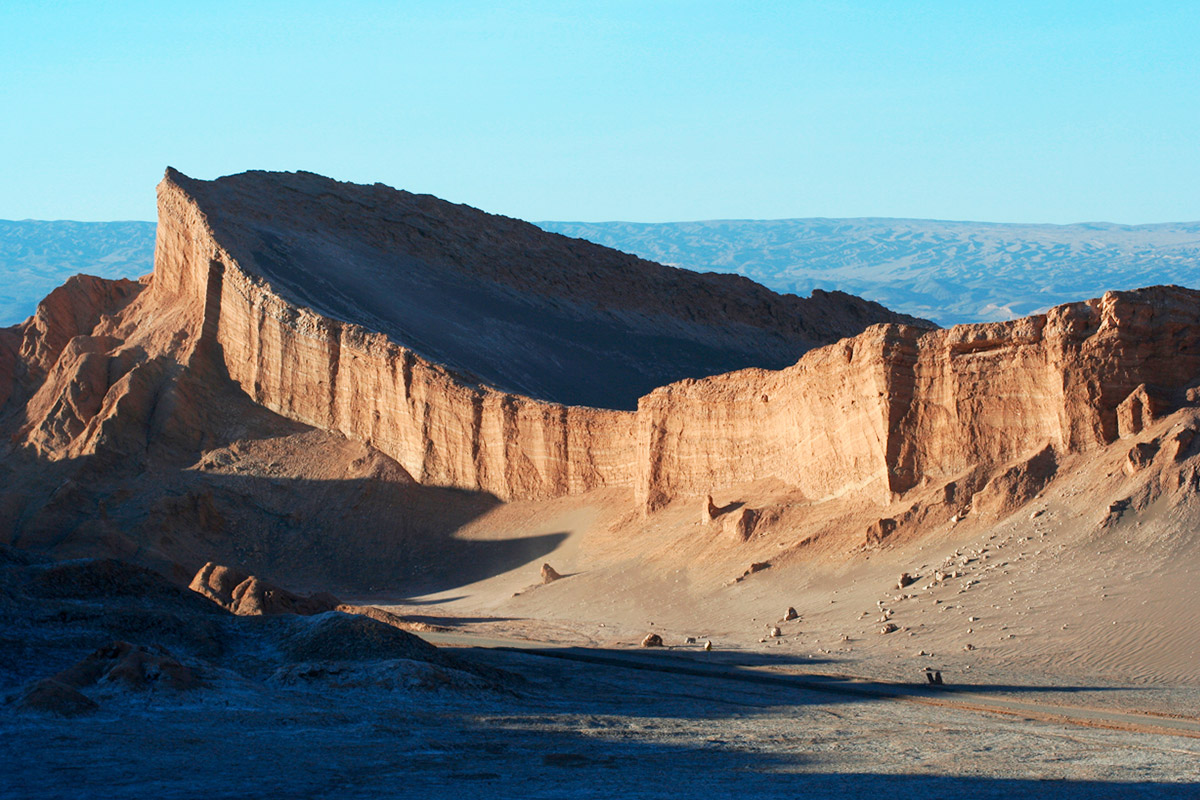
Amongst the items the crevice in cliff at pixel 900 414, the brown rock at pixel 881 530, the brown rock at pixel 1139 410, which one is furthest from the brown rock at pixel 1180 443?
the brown rock at pixel 881 530

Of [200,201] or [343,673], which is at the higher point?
[200,201]

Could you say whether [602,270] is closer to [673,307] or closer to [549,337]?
[673,307]

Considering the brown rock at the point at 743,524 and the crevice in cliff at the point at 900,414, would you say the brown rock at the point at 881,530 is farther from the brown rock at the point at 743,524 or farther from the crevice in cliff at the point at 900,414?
the brown rock at the point at 743,524

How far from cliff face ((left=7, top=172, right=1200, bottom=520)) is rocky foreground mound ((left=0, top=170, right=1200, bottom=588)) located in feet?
0.25

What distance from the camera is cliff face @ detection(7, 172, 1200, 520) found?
84.1 feet

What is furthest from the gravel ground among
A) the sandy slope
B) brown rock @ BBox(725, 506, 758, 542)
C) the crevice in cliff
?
brown rock @ BBox(725, 506, 758, 542)

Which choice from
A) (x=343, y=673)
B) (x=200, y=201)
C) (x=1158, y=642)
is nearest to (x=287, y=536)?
(x=200, y=201)

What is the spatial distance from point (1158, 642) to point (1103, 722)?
181 inches

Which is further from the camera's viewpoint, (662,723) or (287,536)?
(287,536)

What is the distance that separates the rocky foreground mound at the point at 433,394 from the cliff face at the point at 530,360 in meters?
0.08

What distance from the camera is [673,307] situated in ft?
210

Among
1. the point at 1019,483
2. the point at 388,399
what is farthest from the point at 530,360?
the point at 1019,483

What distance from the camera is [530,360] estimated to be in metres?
51.2

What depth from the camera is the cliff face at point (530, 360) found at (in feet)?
84.1
